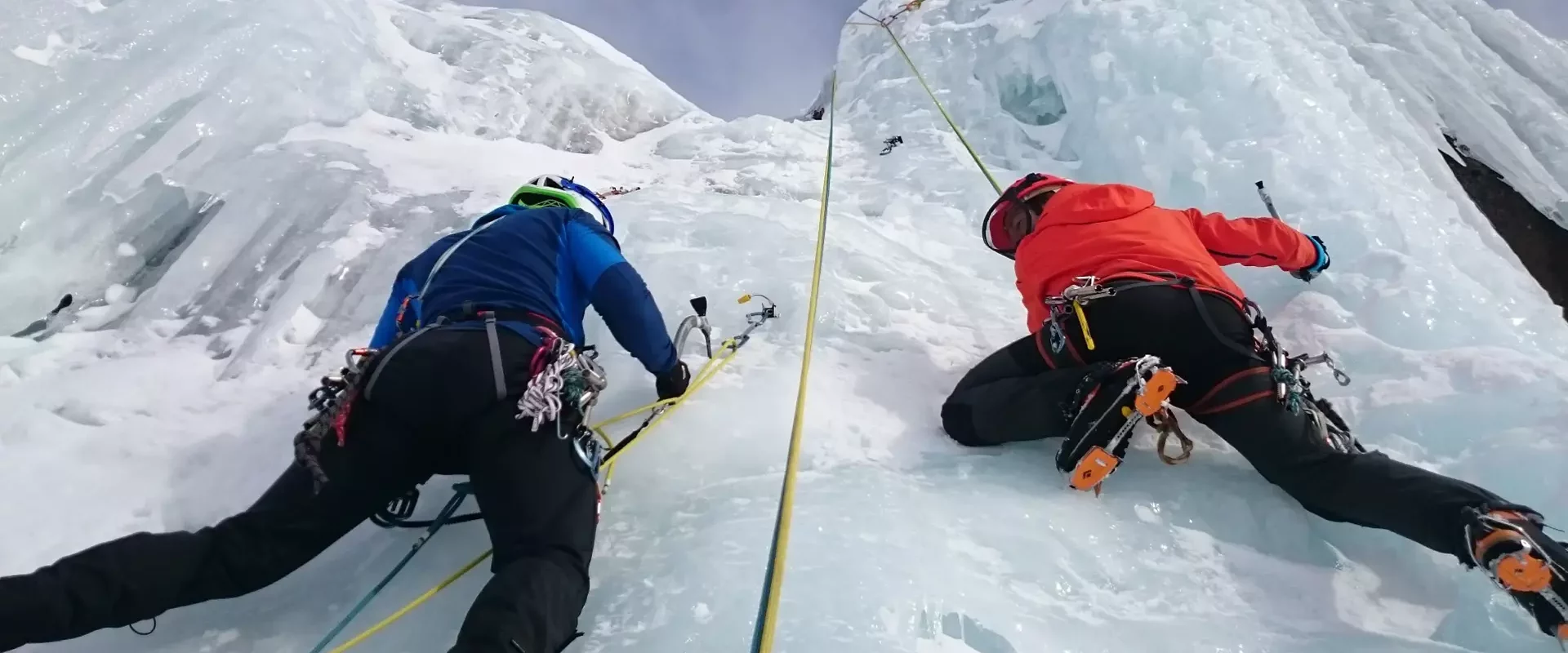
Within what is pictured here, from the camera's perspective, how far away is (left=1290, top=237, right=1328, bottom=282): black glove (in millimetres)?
2734

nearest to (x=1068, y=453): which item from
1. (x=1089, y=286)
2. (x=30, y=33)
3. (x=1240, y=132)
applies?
(x=1089, y=286)

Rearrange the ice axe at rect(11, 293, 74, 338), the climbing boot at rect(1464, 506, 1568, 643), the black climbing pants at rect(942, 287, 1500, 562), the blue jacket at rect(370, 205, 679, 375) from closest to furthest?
1. the climbing boot at rect(1464, 506, 1568, 643)
2. the black climbing pants at rect(942, 287, 1500, 562)
3. the blue jacket at rect(370, 205, 679, 375)
4. the ice axe at rect(11, 293, 74, 338)

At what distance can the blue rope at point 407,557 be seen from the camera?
1654 millimetres

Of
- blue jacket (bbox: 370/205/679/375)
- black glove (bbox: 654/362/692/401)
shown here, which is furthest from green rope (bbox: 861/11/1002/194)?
blue jacket (bbox: 370/205/679/375)

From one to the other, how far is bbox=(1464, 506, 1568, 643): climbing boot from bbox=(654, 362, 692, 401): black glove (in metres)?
1.92

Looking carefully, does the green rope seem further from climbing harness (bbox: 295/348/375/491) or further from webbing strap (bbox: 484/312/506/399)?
climbing harness (bbox: 295/348/375/491)

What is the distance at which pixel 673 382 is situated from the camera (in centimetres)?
247

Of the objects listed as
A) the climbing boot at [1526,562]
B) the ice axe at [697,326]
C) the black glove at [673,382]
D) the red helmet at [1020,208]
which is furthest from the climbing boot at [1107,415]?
the ice axe at [697,326]

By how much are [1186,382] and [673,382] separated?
4.84ft

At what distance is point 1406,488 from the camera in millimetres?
1627

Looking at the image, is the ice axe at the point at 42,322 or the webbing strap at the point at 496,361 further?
the ice axe at the point at 42,322

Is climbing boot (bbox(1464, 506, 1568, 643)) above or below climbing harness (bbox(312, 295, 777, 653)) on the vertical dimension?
above

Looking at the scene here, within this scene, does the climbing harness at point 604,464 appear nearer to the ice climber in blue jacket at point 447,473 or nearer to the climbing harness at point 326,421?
the ice climber in blue jacket at point 447,473

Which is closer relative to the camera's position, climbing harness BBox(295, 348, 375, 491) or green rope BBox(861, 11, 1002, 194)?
climbing harness BBox(295, 348, 375, 491)
